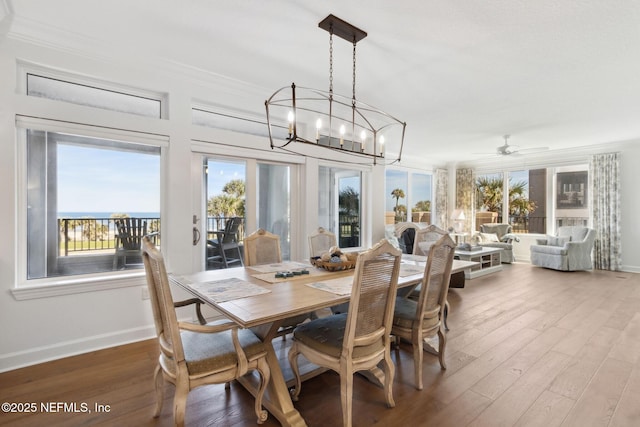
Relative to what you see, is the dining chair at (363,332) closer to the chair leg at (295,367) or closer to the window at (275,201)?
the chair leg at (295,367)

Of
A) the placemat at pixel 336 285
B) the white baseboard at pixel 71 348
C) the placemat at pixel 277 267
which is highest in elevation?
the placemat at pixel 277 267

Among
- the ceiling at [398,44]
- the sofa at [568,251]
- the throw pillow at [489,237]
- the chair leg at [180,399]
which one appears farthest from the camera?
the throw pillow at [489,237]

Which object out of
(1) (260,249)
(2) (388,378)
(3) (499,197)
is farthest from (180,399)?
(3) (499,197)

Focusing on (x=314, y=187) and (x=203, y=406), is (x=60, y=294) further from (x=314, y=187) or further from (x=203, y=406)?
(x=314, y=187)

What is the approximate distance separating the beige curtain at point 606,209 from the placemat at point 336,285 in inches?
276

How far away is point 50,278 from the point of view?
266cm

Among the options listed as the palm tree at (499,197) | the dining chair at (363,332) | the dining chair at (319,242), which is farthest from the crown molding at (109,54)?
the palm tree at (499,197)

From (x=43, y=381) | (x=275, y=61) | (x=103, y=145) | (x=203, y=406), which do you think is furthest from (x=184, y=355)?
(x=275, y=61)

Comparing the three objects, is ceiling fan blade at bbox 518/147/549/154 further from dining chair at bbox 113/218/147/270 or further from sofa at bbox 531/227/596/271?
dining chair at bbox 113/218/147/270

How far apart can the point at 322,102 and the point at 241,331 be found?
10.4 feet

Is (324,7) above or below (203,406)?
above

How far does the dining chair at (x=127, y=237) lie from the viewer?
302cm

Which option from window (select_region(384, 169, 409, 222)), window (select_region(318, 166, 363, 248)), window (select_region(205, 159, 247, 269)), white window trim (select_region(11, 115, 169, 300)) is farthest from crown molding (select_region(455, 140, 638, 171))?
white window trim (select_region(11, 115, 169, 300))

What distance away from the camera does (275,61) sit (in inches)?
117
